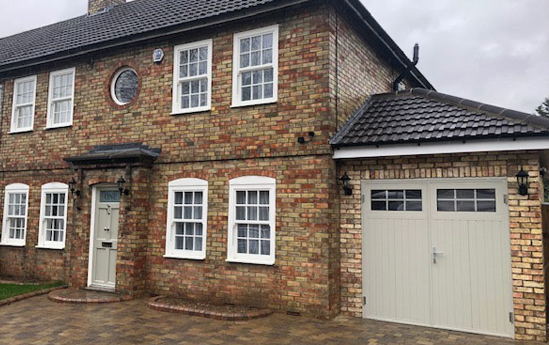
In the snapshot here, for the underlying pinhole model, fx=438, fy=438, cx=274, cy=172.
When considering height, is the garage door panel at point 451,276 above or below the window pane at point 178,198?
below

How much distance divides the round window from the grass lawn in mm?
4516

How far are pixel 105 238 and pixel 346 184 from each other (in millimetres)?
5563

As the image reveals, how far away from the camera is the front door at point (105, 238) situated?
9641 mm

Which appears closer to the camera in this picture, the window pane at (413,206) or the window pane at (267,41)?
the window pane at (413,206)

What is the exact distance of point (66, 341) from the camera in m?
6.32

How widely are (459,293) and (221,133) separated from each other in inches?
206

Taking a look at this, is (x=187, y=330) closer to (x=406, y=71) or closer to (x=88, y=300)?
(x=88, y=300)

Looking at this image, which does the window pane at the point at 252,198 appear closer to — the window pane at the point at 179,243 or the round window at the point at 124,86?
the window pane at the point at 179,243

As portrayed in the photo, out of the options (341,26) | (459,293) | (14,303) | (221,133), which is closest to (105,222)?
(14,303)

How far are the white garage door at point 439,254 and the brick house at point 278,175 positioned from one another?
0.08 feet

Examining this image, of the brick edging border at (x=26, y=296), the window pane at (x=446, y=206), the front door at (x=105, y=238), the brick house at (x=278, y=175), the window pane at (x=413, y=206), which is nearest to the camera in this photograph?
the brick house at (x=278, y=175)

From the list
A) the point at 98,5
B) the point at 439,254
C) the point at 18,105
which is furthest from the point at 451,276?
the point at 98,5

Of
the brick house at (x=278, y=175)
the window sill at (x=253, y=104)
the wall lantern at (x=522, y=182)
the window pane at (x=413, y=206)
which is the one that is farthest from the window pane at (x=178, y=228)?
the wall lantern at (x=522, y=182)

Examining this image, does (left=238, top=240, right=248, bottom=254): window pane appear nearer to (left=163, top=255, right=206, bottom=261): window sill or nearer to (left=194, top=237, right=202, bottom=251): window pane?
(left=163, top=255, right=206, bottom=261): window sill
